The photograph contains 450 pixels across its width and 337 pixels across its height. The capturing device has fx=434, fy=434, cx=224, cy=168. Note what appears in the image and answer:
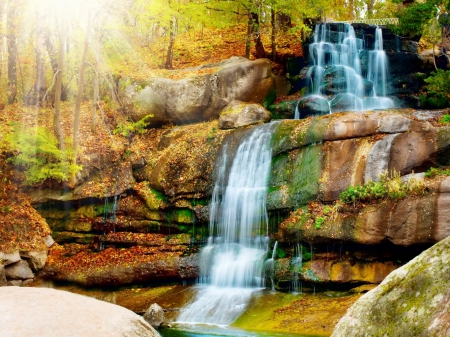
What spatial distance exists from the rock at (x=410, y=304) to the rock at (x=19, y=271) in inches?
492

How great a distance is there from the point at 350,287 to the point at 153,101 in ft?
36.2

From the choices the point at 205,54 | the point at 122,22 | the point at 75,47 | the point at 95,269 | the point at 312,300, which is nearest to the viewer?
the point at 312,300

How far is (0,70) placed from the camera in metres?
20.4

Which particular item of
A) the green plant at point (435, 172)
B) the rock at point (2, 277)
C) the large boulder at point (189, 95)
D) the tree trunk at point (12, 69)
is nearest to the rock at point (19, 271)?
the rock at point (2, 277)

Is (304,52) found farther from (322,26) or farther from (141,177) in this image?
(141,177)

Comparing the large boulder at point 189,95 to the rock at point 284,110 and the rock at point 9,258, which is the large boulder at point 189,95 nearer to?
the rock at point 284,110

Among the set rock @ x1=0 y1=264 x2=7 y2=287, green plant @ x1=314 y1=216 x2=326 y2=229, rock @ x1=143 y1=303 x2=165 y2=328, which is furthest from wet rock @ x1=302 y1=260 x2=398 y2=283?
rock @ x1=0 y1=264 x2=7 y2=287

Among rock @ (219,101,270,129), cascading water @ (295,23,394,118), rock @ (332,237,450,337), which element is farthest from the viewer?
cascading water @ (295,23,394,118)

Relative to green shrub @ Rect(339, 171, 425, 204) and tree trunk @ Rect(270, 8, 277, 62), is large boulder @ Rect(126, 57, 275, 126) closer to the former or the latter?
tree trunk @ Rect(270, 8, 277, 62)

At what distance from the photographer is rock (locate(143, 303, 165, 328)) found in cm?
1034

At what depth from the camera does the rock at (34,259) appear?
45.3ft

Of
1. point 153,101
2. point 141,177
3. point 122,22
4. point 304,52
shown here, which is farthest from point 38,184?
point 304,52

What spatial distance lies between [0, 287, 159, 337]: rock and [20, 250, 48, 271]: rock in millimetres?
9907

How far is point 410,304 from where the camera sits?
280 centimetres
